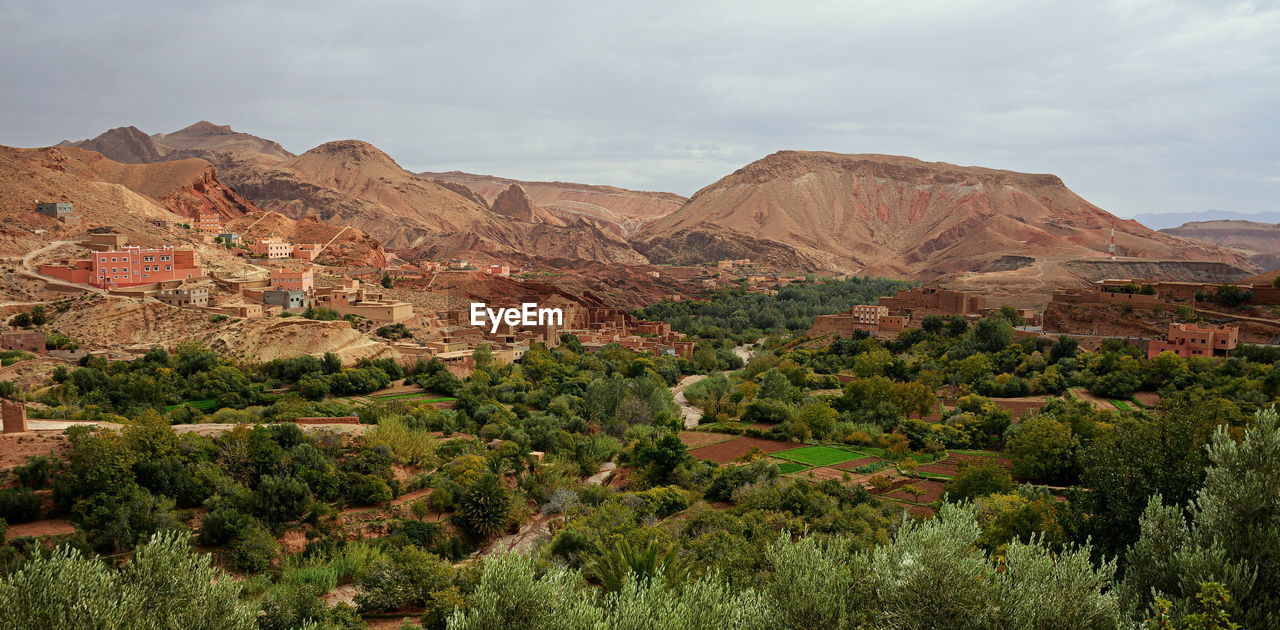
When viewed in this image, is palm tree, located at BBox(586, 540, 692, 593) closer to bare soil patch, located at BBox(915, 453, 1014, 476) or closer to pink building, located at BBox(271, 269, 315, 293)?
bare soil patch, located at BBox(915, 453, 1014, 476)

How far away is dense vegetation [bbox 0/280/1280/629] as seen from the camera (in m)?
6.56

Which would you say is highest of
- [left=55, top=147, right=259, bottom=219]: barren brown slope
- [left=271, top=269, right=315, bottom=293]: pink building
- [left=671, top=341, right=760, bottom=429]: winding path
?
[left=55, top=147, right=259, bottom=219]: barren brown slope

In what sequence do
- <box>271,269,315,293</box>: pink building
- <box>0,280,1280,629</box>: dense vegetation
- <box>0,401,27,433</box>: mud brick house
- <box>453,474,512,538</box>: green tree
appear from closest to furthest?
1. <box>0,280,1280,629</box>: dense vegetation
2. <box>0,401,27,433</box>: mud brick house
3. <box>453,474,512,538</box>: green tree
4. <box>271,269,315,293</box>: pink building

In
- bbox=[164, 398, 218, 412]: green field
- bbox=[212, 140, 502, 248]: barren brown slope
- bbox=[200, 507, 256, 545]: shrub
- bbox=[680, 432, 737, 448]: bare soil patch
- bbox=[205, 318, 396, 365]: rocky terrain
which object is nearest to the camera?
bbox=[200, 507, 256, 545]: shrub

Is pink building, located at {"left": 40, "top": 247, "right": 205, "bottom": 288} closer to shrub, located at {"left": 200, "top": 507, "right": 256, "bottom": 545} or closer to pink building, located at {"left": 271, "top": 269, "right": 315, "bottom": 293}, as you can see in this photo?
pink building, located at {"left": 271, "top": 269, "right": 315, "bottom": 293}

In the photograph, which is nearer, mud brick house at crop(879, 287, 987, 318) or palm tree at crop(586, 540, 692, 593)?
palm tree at crop(586, 540, 692, 593)

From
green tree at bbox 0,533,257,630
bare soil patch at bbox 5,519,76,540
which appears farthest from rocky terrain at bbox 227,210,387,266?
green tree at bbox 0,533,257,630

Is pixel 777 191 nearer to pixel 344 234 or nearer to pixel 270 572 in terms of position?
pixel 344 234

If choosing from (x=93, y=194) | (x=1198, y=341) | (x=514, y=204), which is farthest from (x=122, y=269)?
(x=514, y=204)

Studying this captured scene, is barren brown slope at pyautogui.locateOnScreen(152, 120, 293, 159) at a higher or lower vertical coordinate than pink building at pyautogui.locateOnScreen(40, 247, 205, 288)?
higher

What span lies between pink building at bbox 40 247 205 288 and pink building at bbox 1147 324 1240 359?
40113mm

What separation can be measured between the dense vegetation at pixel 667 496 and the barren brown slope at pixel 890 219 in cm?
6475

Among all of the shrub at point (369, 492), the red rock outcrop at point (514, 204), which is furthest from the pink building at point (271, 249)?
the red rock outcrop at point (514, 204)

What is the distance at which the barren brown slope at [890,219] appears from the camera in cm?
9644
